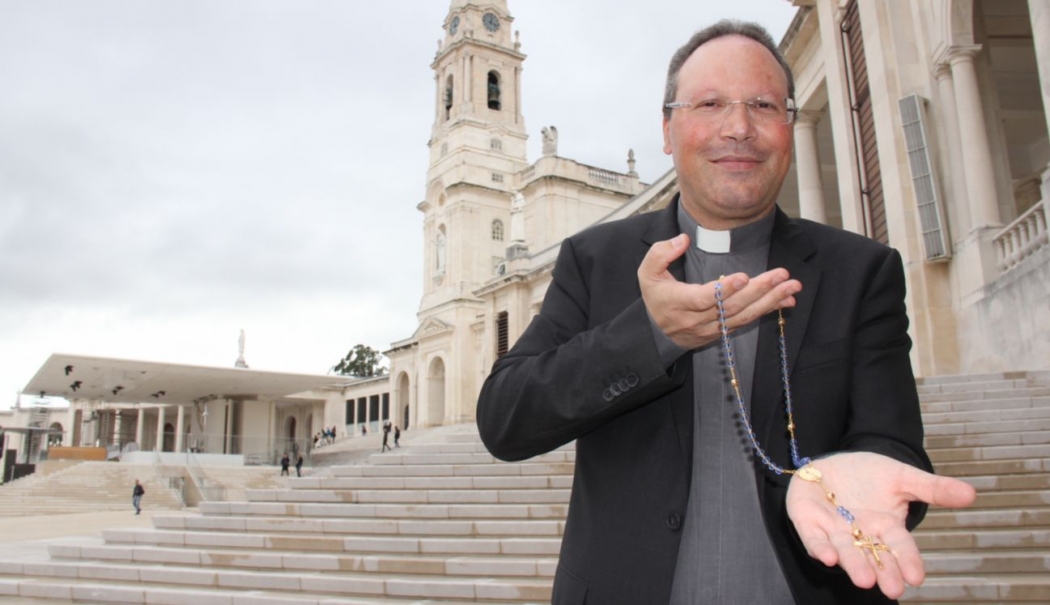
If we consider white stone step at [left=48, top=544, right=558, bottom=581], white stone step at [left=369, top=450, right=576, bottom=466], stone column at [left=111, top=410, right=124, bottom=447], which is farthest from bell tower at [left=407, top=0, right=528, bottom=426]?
stone column at [left=111, top=410, right=124, bottom=447]

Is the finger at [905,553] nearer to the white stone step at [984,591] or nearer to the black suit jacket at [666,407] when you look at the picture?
the black suit jacket at [666,407]

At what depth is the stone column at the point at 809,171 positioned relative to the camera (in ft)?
55.7

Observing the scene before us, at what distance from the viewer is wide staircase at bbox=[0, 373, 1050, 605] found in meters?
6.26

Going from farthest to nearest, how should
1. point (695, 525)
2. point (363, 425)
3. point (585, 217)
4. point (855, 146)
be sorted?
1. point (363, 425)
2. point (585, 217)
3. point (855, 146)
4. point (695, 525)

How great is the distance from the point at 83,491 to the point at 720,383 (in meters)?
32.0

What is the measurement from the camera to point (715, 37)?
179 cm

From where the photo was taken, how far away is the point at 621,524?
160cm

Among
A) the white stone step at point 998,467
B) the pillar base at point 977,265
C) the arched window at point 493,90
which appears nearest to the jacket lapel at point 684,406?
the white stone step at point 998,467

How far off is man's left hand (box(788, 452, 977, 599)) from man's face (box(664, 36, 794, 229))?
62 centimetres

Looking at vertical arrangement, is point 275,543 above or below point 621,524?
below

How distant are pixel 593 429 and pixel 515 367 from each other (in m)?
0.22

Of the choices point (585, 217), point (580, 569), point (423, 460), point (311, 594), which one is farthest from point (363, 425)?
point (580, 569)

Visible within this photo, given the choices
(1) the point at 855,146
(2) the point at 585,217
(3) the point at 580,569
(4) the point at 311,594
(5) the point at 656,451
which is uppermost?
(2) the point at 585,217

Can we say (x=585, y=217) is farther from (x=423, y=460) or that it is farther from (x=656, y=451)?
(x=656, y=451)
